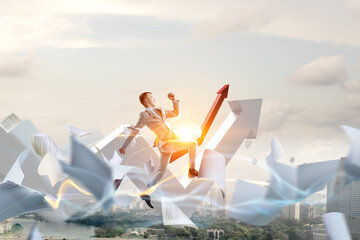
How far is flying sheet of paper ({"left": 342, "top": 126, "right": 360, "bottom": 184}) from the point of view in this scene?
7742 millimetres

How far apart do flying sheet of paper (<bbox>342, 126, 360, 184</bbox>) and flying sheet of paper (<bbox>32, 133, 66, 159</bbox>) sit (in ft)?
14.2

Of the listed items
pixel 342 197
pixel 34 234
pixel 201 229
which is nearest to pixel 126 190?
pixel 34 234

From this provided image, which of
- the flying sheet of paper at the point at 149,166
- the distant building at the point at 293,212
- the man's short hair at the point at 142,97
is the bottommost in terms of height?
the distant building at the point at 293,212

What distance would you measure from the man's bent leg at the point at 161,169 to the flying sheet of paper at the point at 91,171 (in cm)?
168

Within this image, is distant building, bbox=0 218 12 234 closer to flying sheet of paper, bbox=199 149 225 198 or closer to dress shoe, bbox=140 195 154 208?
dress shoe, bbox=140 195 154 208

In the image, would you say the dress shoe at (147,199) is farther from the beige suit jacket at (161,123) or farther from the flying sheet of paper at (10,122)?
the flying sheet of paper at (10,122)

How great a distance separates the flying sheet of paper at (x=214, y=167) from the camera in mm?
8406

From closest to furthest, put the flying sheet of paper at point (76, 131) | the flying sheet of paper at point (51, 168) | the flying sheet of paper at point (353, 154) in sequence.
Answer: the flying sheet of paper at point (353, 154), the flying sheet of paper at point (51, 168), the flying sheet of paper at point (76, 131)

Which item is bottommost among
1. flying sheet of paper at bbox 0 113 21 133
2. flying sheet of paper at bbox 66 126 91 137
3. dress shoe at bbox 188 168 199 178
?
dress shoe at bbox 188 168 199 178

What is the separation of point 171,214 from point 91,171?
7.59ft

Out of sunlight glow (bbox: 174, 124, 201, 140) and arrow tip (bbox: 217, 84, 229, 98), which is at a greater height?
arrow tip (bbox: 217, 84, 229, 98)

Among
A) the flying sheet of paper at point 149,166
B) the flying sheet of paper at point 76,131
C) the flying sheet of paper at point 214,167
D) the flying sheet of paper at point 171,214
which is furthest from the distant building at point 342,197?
the flying sheet of paper at point 76,131

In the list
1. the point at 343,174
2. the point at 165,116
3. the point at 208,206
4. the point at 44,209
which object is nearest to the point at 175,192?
the point at 208,206

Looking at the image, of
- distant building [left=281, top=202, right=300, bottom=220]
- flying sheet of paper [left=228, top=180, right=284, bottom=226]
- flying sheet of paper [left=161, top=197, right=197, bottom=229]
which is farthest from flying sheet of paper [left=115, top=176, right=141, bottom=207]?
distant building [left=281, top=202, right=300, bottom=220]
